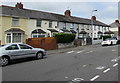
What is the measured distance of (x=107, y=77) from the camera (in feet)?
23.3

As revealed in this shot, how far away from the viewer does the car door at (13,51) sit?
1130 cm

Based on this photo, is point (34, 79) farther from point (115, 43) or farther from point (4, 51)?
point (115, 43)

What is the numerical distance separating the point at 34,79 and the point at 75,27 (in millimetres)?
33618

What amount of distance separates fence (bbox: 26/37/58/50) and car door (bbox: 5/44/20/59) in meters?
9.88

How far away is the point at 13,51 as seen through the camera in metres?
11.5

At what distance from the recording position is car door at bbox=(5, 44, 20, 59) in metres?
11.3

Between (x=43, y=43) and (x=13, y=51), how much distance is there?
10592 millimetres

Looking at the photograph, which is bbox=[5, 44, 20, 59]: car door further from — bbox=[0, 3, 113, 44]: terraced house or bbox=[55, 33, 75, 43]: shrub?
bbox=[55, 33, 75, 43]: shrub

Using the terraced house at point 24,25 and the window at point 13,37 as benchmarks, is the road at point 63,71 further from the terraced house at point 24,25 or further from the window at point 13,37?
the terraced house at point 24,25

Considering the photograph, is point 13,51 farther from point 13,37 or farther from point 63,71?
point 13,37

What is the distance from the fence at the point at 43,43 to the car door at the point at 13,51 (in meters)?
9.88

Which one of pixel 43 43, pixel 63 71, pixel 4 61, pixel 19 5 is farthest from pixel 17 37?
pixel 63 71

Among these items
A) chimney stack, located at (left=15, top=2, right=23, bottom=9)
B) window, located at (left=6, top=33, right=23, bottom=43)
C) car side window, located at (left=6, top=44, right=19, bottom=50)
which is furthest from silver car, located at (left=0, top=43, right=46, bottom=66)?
chimney stack, located at (left=15, top=2, right=23, bottom=9)

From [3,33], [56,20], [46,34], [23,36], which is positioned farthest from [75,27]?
[3,33]
